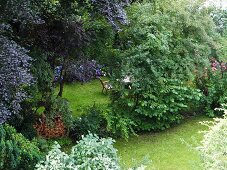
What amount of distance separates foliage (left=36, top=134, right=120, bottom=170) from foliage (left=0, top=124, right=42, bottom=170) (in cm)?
55

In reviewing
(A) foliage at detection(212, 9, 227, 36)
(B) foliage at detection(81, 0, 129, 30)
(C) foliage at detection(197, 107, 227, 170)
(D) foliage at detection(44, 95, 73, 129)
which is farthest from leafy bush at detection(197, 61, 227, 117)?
(C) foliage at detection(197, 107, 227, 170)

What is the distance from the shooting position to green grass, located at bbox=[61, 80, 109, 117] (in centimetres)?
1030

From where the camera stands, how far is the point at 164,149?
838 centimetres

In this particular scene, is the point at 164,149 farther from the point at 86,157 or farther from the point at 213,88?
the point at 86,157

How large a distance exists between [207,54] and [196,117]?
5.14ft

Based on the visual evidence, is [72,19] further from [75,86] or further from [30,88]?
[75,86]

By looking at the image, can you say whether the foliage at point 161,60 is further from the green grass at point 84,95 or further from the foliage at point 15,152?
the foliage at point 15,152

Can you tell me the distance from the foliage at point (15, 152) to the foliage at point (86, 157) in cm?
55

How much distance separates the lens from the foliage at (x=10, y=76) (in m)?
5.57

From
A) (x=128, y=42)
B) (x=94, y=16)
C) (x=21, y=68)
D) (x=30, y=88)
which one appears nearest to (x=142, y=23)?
(x=128, y=42)

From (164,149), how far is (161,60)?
5.62 ft

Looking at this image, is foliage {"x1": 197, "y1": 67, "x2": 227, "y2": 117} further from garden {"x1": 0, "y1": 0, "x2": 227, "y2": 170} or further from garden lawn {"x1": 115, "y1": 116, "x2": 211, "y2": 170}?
garden lawn {"x1": 115, "y1": 116, "x2": 211, "y2": 170}

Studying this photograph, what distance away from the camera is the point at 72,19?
23.3 feet

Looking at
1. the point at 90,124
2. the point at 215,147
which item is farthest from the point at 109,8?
the point at 215,147
